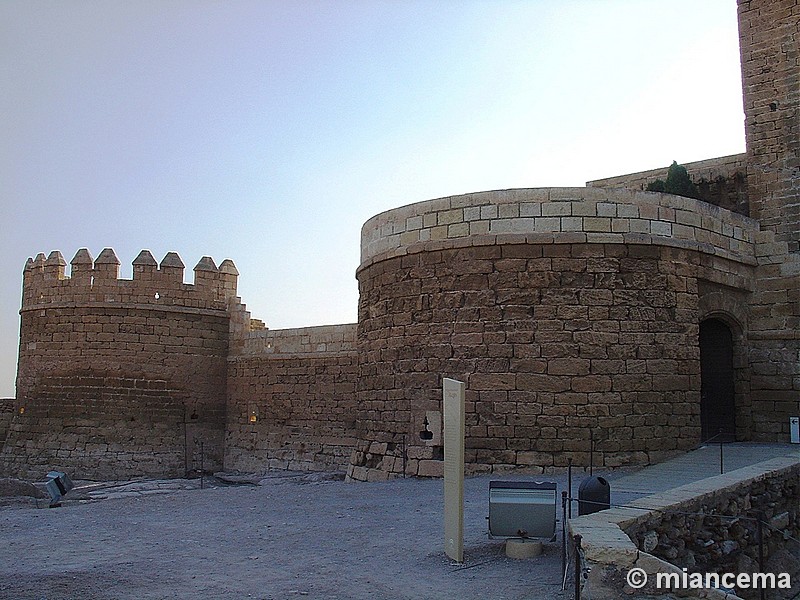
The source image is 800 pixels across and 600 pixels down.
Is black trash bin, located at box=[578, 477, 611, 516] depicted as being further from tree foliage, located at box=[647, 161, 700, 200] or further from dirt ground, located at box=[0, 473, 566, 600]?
tree foliage, located at box=[647, 161, 700, 200]

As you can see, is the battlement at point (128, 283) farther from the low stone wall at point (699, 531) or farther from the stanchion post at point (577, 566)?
the stanchion post at point (577, 566)

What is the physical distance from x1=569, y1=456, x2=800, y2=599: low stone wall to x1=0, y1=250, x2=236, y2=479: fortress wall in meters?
13.9

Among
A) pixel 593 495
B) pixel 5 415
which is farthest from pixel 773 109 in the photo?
pixel 5 415

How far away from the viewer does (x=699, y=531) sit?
6754 mm

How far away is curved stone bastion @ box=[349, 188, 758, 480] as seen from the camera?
34.8ft

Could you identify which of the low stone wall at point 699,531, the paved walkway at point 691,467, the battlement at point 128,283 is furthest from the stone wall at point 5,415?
the low stone wall at point 699,531

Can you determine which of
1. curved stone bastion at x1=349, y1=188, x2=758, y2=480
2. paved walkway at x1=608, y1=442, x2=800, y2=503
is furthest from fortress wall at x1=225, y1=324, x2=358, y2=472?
paved walkway at x1=608, y1=442, x2=800, y2=503

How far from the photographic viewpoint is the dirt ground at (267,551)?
5.49 meters

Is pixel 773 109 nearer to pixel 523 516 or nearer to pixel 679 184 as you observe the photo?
pixel 679 184

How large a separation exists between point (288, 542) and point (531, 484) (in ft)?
7.41

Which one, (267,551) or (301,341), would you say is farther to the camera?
(301,341)

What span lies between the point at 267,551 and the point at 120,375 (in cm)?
1366

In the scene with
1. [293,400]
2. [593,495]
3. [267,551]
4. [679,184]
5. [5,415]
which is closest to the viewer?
[593,495]

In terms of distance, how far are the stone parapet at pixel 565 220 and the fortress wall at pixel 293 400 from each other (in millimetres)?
6056
